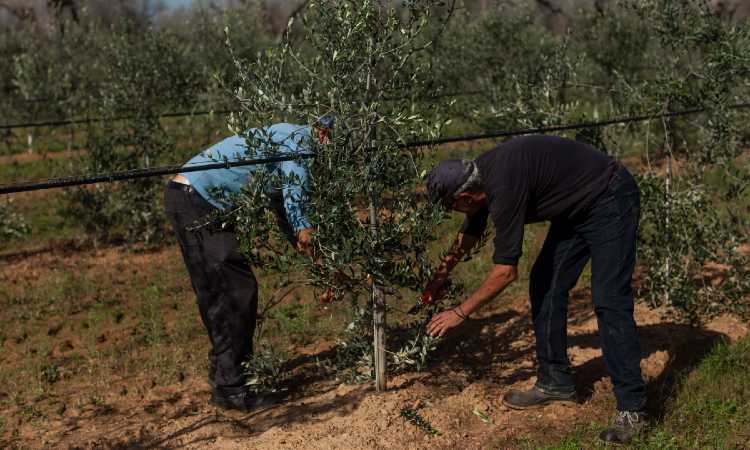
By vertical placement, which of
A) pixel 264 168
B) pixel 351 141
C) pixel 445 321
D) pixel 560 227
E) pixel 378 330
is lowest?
pixel 378 330

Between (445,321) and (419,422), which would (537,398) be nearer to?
(419,422)

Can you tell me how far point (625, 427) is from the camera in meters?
4.91

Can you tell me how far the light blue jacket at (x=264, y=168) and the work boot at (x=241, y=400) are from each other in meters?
1.41

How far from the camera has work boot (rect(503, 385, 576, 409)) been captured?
18.0 feet

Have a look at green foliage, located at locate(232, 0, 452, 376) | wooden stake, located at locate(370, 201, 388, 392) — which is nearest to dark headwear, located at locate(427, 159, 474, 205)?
Answer: green foliage, located at locate(232, 0, 452, 376)

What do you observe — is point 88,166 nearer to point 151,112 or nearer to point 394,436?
point 151,112

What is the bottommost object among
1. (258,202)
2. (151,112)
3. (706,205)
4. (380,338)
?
(380,338)

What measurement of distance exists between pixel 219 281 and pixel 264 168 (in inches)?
37.3

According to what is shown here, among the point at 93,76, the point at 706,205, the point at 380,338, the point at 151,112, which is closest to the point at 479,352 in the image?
the point at 380,338

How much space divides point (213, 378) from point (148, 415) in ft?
1.78

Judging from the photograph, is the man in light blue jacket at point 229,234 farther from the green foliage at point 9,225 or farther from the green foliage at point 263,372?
the green foliage at point 9,225

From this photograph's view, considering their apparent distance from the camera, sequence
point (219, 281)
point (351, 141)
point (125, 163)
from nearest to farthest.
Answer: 1. point (351, 141)
2. point (219, 281)
3. point (125, 163)

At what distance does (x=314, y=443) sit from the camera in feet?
16.8

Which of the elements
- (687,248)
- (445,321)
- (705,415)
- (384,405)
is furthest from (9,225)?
(705,415)
